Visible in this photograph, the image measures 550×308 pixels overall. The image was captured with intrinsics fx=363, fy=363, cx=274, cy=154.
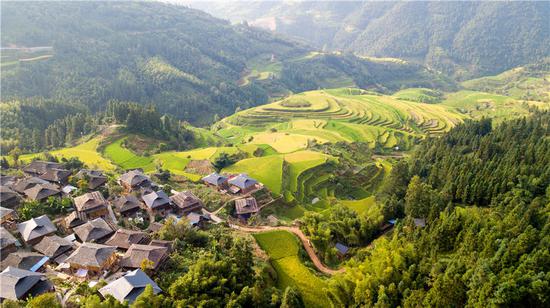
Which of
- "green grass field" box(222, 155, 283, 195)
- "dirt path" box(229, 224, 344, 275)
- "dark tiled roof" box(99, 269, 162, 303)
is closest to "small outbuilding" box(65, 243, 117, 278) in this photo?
"dark tiled roof" box(99, 269, 162, 303)

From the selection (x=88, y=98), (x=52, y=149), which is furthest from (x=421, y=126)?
(x=88, y=98)

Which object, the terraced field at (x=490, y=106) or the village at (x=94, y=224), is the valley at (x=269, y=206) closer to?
the village at (x=94, y=224)

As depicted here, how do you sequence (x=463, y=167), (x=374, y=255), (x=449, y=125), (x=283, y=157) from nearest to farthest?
(x=374, y=255) < (x=463, y=167) < (x=283, y=157) < (x=449, y=125)

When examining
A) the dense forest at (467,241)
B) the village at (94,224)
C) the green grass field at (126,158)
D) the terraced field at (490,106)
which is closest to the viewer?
the dense forest at (467,241)

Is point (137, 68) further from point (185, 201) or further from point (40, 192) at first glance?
point (185, 201)

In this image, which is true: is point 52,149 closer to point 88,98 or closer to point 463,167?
point 88,98

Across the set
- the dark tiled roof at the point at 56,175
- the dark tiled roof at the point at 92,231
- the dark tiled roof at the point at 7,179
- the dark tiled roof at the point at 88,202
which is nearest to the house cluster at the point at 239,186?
the dark tiled roof at the point at 88,202
